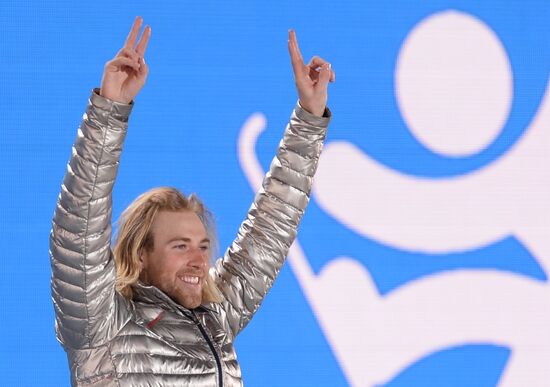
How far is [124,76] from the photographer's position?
159 cm

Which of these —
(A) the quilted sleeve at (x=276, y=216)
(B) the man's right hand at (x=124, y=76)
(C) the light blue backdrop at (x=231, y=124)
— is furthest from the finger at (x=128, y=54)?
(C) the light blue backdrop at (x=231, y=124)

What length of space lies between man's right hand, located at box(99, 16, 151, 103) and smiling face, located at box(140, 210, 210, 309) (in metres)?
0.28

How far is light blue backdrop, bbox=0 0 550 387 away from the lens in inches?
94.8

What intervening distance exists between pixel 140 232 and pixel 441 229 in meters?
1.07

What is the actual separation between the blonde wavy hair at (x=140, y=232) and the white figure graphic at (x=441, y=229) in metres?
0.73

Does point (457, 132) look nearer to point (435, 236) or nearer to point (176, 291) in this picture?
point (435, 236)

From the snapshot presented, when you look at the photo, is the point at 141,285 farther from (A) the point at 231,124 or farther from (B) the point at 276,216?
(A) the point at 231,124

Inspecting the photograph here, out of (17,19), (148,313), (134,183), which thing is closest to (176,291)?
(148,313)

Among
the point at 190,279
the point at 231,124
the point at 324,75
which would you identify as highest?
the point at 231,124

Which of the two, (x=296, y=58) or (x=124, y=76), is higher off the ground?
(x=296, y=58)

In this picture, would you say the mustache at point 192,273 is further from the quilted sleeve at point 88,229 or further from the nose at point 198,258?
the quilted sleeve at point 88,229

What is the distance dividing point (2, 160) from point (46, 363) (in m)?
0.46

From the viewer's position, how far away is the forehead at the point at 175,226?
5.91ft

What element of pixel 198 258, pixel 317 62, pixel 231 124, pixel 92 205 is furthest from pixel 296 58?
pixel 231 124
